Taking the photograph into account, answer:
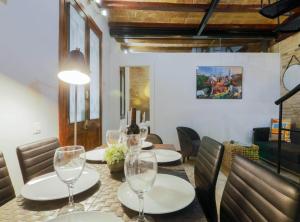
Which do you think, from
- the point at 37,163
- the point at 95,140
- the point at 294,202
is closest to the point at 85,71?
the point at 37,163

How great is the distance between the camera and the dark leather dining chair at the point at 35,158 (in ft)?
4.18

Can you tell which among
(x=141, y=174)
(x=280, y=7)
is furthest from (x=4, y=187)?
(x=280, y=7)

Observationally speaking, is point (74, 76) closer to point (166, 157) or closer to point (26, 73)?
point (26, 73)

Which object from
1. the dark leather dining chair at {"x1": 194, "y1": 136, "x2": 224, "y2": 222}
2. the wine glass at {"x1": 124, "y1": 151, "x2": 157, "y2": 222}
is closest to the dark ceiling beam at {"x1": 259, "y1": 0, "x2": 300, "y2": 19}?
the dark leather dining chair at {"x1": 194, "y1": 136, "x2": 224, "y2": 222}

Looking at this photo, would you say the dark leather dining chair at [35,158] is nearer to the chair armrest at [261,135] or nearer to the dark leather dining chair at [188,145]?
the dark leather dining chair at [188,145]

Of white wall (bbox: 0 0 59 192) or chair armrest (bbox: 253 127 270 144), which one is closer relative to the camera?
white wall (bbox: 0 0 59 192)

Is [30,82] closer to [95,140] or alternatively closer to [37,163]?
[37,163]

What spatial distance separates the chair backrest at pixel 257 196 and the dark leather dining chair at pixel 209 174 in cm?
25

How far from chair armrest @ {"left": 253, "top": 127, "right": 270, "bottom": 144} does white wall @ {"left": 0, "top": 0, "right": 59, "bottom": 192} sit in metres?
4.25

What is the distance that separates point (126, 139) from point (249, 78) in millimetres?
4664

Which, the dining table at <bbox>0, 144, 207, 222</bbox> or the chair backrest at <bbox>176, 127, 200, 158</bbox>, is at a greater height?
the dining table at <bbox>0, 144, 207, 222</bbox>

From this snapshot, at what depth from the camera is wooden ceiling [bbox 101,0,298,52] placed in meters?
3.69

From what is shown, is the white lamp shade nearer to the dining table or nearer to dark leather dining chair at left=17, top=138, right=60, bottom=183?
dark leather dining chair at left=17, top=138, right=60, bottom=183

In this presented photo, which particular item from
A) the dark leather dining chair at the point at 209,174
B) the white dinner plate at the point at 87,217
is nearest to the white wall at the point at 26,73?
the white dinner plate at the point at 87,217
